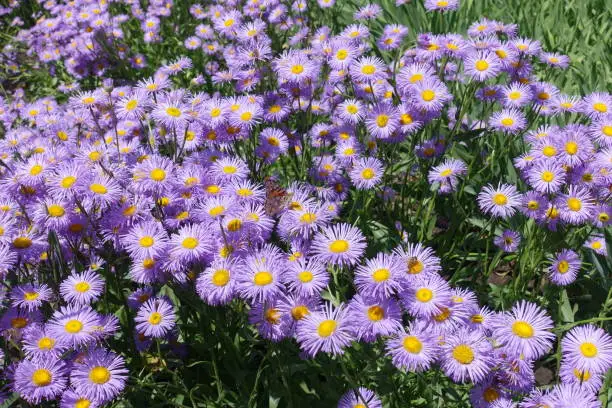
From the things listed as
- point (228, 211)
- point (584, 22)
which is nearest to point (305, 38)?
point (584, 22)

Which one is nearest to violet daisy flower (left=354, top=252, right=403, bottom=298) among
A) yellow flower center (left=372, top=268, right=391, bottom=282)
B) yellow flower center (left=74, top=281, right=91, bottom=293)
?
yellow flower center (left=372, top=268, right=391, bottom=282)

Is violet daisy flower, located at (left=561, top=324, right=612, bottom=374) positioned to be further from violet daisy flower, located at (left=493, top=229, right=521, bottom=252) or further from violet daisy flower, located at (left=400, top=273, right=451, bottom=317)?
violet daisy flower, located at (left=493, top=229, right=521, bottom=252)

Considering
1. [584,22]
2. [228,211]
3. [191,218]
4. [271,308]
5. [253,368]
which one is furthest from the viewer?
[584,22]

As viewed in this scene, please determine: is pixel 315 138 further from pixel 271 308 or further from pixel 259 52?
pixel 271 308

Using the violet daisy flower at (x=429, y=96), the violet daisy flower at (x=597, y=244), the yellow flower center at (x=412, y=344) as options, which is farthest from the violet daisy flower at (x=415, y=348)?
the violet daisy flower at (x=597, y=244)

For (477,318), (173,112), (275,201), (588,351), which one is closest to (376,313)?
(477,318)

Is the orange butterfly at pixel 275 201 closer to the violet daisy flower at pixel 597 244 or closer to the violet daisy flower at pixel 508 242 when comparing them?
the violet daisy flower at pixel 508 242
